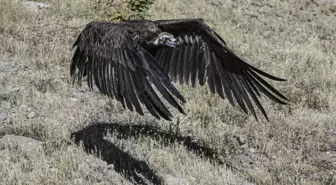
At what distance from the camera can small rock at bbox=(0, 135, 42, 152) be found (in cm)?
557

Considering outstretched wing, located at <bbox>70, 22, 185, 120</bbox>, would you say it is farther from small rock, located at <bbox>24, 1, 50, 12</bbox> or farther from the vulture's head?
small rock, located at <bbox>24, 1, 50, 12</bbox>


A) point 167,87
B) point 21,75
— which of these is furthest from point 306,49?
point 167,87

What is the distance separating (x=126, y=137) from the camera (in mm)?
6359

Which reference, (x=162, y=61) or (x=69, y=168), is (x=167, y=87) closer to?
(x=69, y=168)

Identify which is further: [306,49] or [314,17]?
[314,17]

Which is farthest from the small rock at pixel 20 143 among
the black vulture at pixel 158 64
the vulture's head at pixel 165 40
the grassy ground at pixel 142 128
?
the vulture's head at pixel 165 40

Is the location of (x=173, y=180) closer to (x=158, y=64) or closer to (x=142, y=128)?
(x=142, y=128)

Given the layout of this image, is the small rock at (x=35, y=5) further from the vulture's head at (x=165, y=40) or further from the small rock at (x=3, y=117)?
the vulture's head at (x=165, y=40)

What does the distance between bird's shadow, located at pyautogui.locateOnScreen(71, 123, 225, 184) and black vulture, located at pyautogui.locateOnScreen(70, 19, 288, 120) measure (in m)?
0.63

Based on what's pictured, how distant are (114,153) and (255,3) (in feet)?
39.8

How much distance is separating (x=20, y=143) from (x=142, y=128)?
158cm

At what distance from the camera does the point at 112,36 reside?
5.04 m

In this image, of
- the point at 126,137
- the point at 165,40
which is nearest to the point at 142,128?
the point at 126,137

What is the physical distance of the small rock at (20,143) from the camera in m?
5.57
